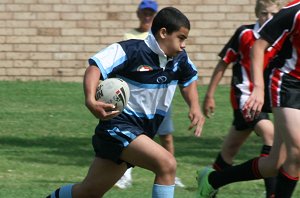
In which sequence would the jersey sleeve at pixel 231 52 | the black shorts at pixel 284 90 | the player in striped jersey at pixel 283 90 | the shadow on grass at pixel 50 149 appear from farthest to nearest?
the shadow on grass at pixel 50 149 < the jersey sleeve at pixel 231 52 < the black shorts at pixel 284 90 < the player in striped jersey at pixel 283 90

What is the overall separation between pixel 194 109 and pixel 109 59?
2.68ft

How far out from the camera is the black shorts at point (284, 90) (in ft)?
23.8

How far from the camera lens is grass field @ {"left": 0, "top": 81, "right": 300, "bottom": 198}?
364 inches

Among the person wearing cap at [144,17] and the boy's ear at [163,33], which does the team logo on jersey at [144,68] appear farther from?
the person wearing cap at [144,17]

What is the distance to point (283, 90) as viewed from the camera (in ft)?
24.0

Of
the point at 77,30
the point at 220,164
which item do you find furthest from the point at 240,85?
the point at 77,30

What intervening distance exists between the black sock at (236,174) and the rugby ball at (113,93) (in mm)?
1805

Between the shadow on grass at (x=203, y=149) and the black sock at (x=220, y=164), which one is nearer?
the black sock at (x=220, y=164)

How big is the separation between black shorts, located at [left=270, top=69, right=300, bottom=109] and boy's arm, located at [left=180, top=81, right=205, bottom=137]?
615mm

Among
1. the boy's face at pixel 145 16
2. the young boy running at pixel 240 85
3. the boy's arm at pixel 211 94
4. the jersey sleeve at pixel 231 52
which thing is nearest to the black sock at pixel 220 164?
the young boy running at pixel 240 85

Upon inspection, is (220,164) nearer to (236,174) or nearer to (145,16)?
(236,174)

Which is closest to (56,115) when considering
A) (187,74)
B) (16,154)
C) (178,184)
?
(16,154)

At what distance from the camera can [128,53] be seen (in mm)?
6660

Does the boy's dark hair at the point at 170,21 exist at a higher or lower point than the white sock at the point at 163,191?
higher
